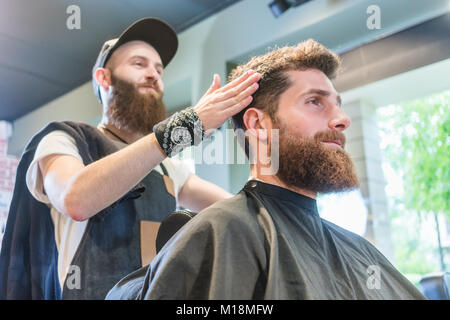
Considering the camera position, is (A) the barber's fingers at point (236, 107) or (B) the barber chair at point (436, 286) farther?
(B) the barber chair at point (436, 286)

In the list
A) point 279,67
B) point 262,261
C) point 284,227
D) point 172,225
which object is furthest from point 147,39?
point 262,261

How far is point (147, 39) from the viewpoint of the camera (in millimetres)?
2193

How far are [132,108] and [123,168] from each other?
0.63 m

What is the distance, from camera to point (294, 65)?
1.59m

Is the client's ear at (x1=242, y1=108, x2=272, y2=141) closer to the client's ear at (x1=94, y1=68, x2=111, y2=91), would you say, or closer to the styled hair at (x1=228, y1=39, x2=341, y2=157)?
the styled hair at (x1=228, y1=39, x2=341, y2=157)

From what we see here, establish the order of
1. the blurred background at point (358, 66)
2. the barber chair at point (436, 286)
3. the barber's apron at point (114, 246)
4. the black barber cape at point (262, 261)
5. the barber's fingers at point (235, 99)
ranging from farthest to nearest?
the blurred background at point (358, 66), the barber chair at point (436, 286), the barber's apron at point (114, 246), the barber's fingers at point (235, 99), the black barber cape at point (262, 261)

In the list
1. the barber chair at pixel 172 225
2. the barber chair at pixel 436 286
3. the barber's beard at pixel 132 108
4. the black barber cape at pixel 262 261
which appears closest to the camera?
the black barber cape at pixel 262 261

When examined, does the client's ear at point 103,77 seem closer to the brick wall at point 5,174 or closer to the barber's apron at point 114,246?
the barber's apron at point 114,246

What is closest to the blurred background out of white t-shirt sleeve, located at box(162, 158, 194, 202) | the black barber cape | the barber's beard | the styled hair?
white t-shirt sleeve, located at box(162, 158, 194, 202)

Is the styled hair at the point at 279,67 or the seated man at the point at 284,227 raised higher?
the styled hair at the point at 279,67

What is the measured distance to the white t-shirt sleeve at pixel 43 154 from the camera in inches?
62.7

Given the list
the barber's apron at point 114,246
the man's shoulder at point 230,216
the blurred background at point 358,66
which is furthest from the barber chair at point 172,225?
the blurred background at point 358,66

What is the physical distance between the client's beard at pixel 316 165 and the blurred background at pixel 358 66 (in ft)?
4.21

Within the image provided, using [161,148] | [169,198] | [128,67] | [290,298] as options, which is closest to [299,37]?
[128,67]
